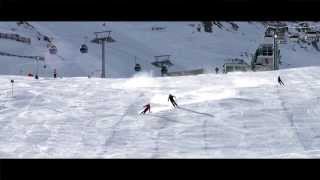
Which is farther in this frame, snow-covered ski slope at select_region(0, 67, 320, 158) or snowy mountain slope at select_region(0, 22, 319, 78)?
snowy mountain slope at select_region(0, 22, 319, 78)

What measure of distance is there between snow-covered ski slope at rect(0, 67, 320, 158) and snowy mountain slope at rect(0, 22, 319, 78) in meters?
49.1

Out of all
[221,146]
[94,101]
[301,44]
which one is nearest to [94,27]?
[301,44]

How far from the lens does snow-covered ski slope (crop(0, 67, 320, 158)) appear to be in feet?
98.5

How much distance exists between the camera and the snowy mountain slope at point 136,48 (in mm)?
97250

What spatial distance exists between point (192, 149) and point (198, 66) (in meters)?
86.0

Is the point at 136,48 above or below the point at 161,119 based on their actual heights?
above

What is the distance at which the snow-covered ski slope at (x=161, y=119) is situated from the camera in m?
30.0

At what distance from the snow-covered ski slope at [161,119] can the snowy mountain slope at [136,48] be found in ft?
161

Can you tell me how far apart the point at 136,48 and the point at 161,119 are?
82365 mm

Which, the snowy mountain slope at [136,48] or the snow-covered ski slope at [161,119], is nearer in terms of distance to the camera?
the snow-covered ski slope at [161,119]

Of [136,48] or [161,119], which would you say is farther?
[136,48]

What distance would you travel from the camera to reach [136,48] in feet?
386

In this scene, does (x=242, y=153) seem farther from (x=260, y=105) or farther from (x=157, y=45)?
(x=157, y=45)

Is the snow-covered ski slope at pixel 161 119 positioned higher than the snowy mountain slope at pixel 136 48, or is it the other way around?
the snowy mountain slope at pixel 136 48
